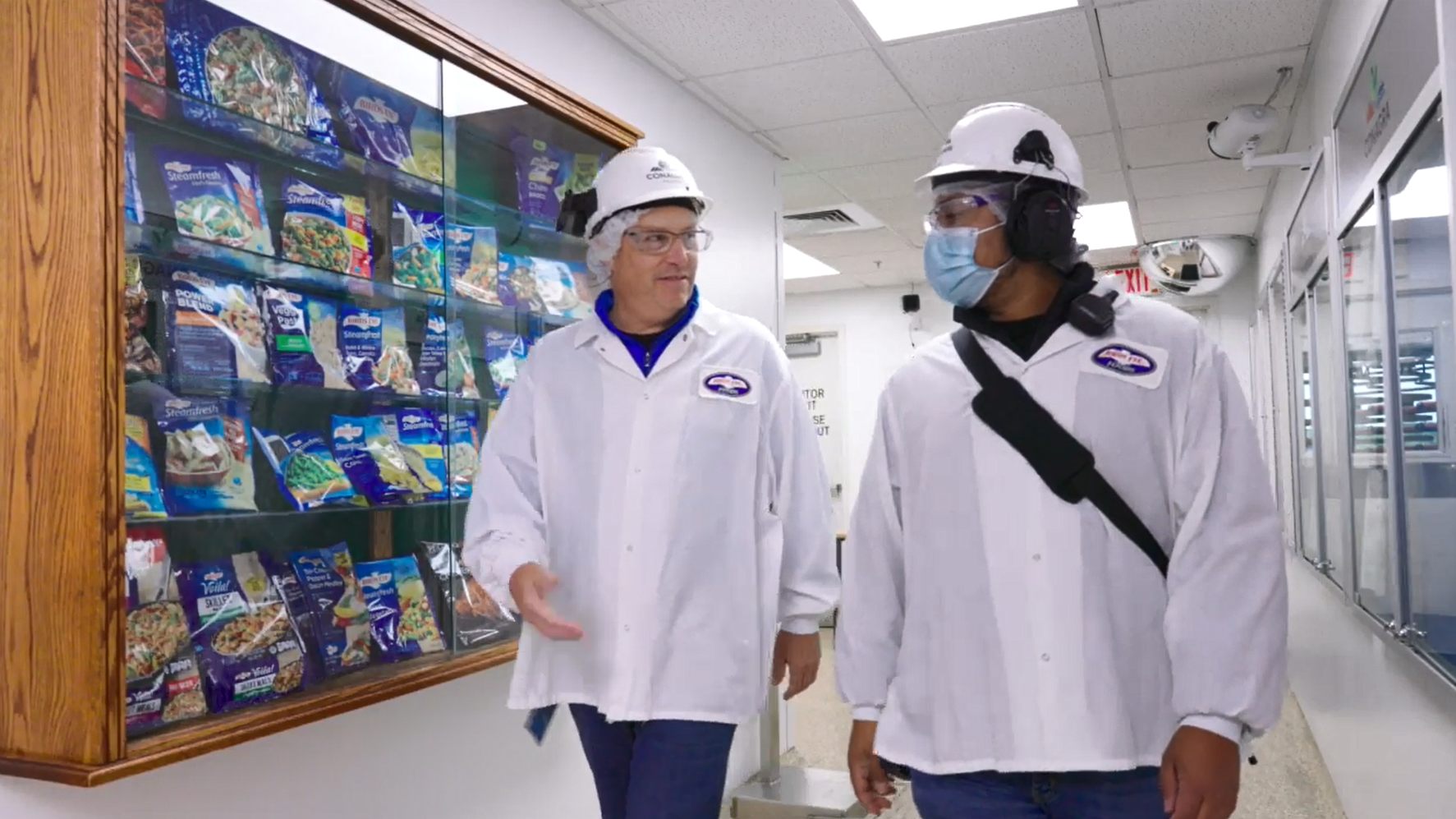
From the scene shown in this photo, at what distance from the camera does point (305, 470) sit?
246cm

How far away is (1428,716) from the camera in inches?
110

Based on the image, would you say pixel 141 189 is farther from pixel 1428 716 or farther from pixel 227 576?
pixel 1428 716

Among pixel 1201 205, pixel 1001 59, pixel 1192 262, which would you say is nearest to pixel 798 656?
pixel 1001 59

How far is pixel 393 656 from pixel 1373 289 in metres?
2.81

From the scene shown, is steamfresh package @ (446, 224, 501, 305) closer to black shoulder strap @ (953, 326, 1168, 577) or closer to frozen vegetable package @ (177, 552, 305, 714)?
frozen vegetable package @ (177, 552, 305, 714)

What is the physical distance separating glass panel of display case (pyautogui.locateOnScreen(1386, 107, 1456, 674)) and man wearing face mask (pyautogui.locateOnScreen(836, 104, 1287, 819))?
108cm

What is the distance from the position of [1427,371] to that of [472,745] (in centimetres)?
258

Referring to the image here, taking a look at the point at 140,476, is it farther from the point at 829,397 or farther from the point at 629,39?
the point at 829,397

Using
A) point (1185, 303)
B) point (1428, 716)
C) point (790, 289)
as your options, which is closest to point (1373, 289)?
point (1428, 716)

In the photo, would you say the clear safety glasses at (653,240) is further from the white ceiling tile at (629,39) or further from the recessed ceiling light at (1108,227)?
the recessed ceiling light at (1108,227)

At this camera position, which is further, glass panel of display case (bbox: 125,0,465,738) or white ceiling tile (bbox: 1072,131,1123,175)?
white ceiling tile (bbox: 1072,131,1123,175)

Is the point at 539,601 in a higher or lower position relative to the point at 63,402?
lower

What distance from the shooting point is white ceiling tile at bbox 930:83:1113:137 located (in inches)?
185

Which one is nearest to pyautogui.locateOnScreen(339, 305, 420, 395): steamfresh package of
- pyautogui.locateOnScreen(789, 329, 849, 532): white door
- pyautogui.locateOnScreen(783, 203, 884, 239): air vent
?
pyautogui.locateOnScreen(783, 203, 884, 239): air vent
